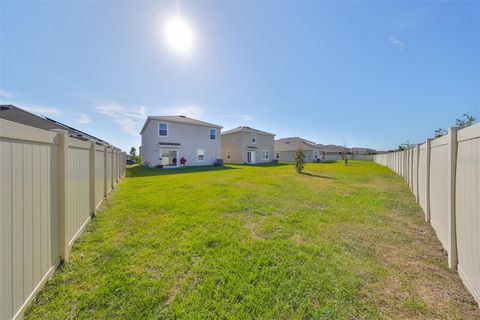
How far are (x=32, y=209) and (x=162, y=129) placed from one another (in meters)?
19.0

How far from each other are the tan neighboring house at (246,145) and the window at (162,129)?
1089 centimetres

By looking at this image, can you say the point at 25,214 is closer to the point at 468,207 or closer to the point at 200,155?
the point at 468,207

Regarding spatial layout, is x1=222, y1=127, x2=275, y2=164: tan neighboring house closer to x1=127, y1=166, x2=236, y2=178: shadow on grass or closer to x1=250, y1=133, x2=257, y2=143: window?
x1=250, y1=133, x2=257, y2=143: window

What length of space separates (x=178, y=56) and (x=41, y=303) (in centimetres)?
1039

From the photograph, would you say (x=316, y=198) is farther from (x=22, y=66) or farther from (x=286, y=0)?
(x=22, y=66)

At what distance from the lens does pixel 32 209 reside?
1.88m

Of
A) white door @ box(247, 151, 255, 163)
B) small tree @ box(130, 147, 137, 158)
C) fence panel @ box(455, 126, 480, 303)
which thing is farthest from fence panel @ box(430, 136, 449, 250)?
small tree @ box(130, 147, 137, 158)

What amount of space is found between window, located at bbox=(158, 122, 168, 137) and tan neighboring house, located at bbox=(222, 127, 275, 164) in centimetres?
1089

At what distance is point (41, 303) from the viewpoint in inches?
74.1

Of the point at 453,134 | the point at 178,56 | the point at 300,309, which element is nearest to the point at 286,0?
→ the point at 178,56

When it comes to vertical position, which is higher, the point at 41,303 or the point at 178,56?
the point at 178,56

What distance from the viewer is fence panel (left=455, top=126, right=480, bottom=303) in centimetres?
193

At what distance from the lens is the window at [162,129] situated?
1920 centimetres

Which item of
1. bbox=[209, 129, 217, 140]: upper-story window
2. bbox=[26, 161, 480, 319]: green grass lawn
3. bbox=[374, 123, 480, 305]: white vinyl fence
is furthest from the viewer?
bbox=[209, 129, 217, 140]: upper-story window
